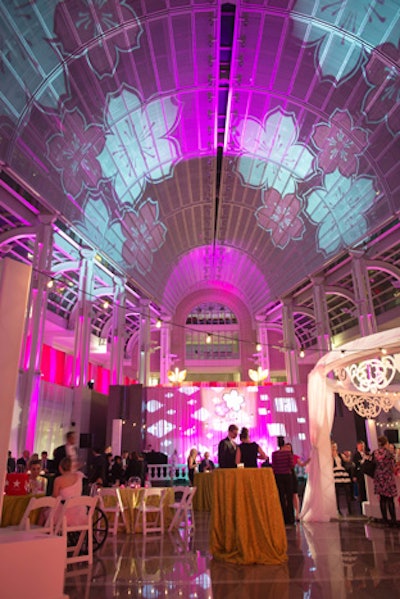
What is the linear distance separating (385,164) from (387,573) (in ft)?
39.1

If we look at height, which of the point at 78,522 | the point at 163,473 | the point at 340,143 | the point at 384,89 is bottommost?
the point at 163,473

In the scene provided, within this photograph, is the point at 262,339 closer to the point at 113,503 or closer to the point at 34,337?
the point at 34,337

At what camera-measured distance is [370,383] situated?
802cm

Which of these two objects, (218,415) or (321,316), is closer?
(321,316)

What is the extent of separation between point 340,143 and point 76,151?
26.8 ft

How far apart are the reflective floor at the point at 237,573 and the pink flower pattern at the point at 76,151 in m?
10.1

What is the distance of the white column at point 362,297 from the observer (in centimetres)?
1458

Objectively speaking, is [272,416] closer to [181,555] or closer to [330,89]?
[330,89]

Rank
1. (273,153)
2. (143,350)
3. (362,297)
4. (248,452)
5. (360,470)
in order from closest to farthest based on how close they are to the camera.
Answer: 1. (248,452)
2. (360,470)
3. (362,297)
4. (273,153)
5. (143,350)

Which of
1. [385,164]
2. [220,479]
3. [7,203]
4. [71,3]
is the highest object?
[71,3]

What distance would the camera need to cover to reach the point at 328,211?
15.5 metres

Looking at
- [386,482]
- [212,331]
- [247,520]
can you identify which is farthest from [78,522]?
[212,331]

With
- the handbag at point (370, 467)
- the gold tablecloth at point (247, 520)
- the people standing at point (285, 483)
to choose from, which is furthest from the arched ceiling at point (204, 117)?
the gold tablecloth at point (247, 520)

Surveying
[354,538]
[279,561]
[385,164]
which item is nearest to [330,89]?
[385,164]
